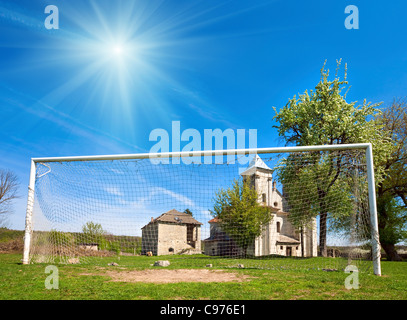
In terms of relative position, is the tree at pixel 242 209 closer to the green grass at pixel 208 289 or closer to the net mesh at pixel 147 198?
the net mesh at pixel 147 198

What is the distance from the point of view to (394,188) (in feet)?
78.9

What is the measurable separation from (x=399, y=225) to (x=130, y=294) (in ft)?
81.8

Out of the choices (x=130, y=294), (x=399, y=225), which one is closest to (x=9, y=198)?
(x=130, y=294)

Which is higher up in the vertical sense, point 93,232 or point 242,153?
point 242,153

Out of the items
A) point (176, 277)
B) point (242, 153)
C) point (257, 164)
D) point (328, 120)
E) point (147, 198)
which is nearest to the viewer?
point (176, 277)

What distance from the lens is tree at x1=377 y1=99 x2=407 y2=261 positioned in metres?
23.3

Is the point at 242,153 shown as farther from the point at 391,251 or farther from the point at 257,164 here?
the point at 391,251

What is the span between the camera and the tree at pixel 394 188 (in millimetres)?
23344

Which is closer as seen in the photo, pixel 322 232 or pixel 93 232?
pixel 93 232

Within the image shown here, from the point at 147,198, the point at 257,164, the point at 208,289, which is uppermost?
the point at 257,164

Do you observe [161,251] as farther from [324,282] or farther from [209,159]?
[324,282]

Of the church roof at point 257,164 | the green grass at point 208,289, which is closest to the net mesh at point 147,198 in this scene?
the church roof at point 257,164

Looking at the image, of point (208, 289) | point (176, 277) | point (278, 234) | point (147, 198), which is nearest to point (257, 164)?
point (147, 198)
